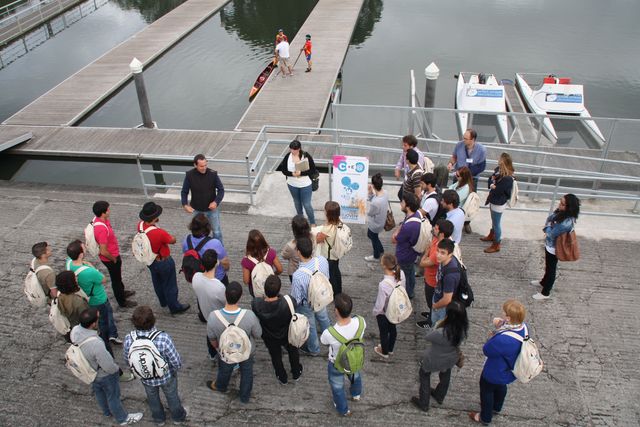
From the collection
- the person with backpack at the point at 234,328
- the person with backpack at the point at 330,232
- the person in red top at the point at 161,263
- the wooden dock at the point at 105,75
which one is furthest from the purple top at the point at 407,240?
the wooden dock at the point at 105,75

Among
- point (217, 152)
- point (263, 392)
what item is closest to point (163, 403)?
point (263, 392)

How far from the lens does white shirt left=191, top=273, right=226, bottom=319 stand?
212 inches

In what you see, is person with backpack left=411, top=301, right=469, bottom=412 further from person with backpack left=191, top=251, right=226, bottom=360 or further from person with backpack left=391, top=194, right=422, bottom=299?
person with backpack left=191, top=251, right=226, bottom=360

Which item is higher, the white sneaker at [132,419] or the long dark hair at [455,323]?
the long dark hair at [455,323]

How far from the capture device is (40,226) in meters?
9.17

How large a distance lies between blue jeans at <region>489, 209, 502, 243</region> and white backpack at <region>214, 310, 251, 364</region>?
14.2 ft

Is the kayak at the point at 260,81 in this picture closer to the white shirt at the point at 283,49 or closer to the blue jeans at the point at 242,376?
the white shirt at the point at 283,49

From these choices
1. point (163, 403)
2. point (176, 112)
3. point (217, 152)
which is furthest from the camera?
point (176, 112)

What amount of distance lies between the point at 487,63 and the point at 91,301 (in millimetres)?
21554

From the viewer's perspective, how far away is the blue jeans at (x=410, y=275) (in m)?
6.53

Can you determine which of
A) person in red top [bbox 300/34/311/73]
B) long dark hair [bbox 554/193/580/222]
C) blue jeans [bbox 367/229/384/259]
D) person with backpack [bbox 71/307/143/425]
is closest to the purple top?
blue jeans [bbox 367/229/384/259]

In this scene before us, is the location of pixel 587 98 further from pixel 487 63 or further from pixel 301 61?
pixel 301 61

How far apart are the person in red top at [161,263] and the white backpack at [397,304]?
2.75 m

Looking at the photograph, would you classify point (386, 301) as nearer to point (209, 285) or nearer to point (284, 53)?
point (209, 285)
